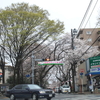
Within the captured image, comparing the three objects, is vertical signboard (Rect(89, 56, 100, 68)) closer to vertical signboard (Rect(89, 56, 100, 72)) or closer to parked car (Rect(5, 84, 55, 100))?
vertical signboard (Rect(89, 56, 100, 72))

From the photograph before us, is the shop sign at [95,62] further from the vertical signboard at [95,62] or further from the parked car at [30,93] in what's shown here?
the parked car at [30,93]

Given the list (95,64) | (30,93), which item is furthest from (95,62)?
(30,93)

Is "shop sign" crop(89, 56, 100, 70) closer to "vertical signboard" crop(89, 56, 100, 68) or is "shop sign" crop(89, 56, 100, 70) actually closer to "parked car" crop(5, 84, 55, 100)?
"vertical signboard" crop(89, 56, 100, 68)

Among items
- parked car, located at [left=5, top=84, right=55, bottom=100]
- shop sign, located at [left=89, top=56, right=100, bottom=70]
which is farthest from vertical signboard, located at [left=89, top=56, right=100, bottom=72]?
parked car, located at [left=5, top=84, right=55, bottom=100]

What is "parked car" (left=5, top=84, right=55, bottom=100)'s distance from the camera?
46.4 ft

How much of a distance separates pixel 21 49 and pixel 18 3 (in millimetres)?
6678

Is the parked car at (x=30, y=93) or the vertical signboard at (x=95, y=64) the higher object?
the vertical signboard at (x=95, y=64)

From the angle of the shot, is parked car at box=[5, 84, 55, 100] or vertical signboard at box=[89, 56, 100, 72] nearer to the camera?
parked car at box=[5, 84, 55, 100]

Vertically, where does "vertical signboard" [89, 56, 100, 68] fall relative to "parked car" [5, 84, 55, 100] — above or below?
above

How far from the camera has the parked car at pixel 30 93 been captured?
1413 cm

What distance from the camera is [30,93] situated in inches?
577

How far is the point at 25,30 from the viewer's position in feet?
84.0

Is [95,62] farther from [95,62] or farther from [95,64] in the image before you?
[95,64]

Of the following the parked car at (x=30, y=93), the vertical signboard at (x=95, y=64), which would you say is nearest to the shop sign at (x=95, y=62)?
the vertical signboard at (x=95, y=64)
